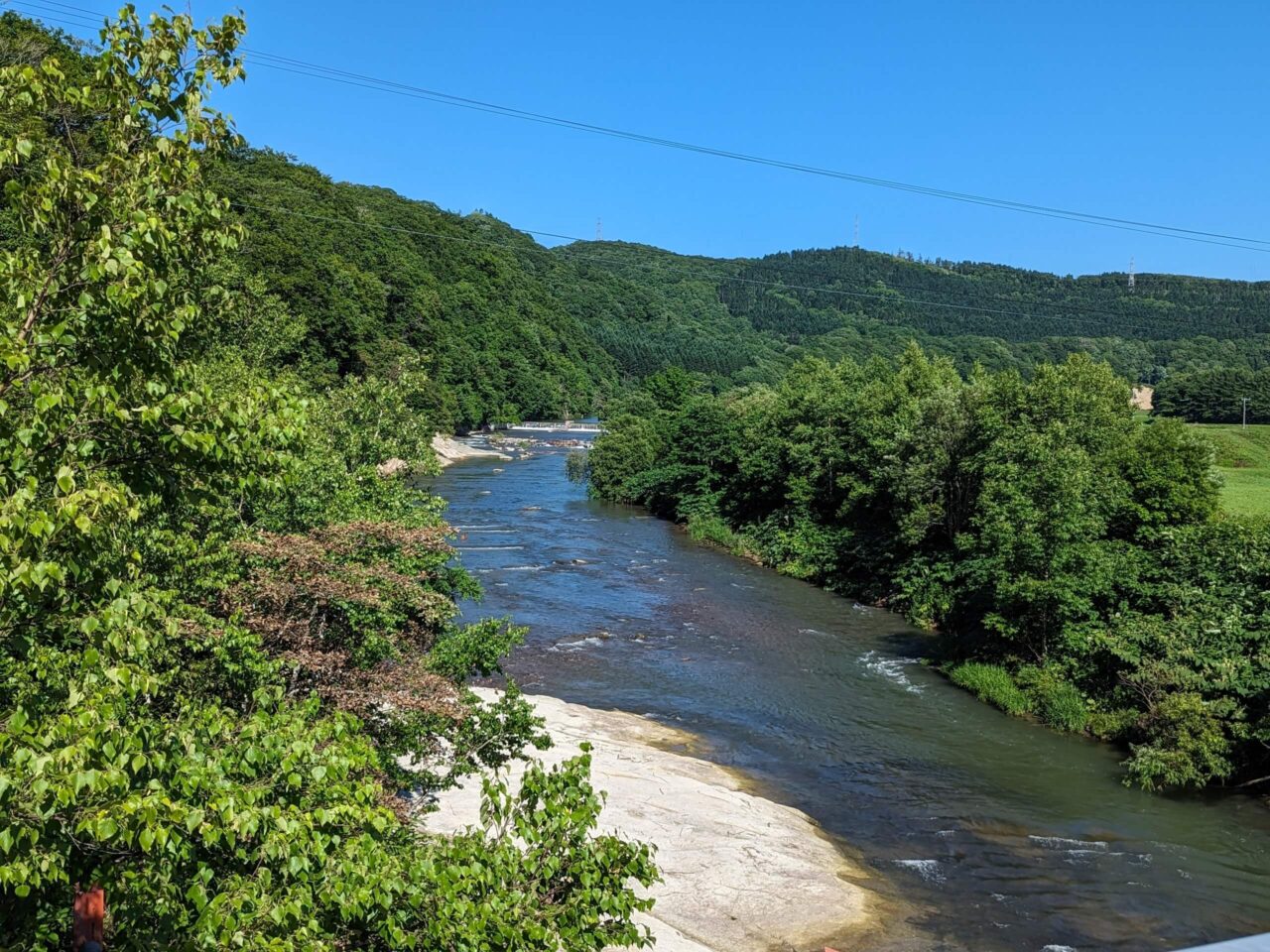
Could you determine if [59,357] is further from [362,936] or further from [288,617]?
[288,617]

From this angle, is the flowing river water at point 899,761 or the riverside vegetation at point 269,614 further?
the flowing river water at point 899,761

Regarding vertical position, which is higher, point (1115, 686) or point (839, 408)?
point (839, 408)

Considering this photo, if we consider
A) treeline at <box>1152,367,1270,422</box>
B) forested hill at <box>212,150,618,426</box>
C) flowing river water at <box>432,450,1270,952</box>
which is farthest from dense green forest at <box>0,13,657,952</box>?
treeline at <box>1152,367,1270,422</box>

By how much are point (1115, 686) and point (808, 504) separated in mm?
26668

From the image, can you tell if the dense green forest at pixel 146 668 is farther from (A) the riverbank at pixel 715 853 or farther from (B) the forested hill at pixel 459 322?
A: (B) the forested hill at pixel 459 322

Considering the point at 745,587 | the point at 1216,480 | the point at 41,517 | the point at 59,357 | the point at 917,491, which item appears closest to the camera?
the point at 41,517

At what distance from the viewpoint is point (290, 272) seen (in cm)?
7431

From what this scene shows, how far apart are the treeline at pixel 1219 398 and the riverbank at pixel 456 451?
2529 inches

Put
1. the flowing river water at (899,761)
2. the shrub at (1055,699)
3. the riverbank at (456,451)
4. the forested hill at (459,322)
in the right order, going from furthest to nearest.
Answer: the riverbank at (456,451), the forested hill at (459,322), the shrub at (1055,699), the flowing river water at (899,761)

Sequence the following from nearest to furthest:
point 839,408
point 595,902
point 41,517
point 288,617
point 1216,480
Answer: point 41,517 → point 595,902 → point 288,617 → point 1216,480 → point 839,408

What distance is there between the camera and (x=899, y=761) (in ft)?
79.8

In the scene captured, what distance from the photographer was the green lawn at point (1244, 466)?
4225cm

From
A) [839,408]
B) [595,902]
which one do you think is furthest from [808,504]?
[595,902]

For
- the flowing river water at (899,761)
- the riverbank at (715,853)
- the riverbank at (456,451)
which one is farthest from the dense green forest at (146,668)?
the riverbank at (456,451)
